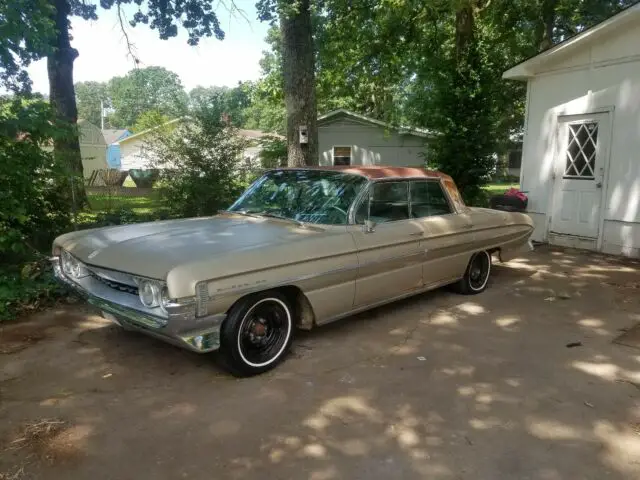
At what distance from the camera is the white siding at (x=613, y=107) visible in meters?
8.06

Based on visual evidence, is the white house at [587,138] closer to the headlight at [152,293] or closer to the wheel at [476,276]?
the wheel at [476,276]

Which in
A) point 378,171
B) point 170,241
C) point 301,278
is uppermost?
point 378,171

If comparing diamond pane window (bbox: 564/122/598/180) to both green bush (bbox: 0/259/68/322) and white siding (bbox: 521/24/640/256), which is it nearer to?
white siding (bbox: 521/24/640/256)

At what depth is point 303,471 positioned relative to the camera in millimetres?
2658

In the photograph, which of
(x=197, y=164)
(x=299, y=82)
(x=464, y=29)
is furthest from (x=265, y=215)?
(x=464, y=29)

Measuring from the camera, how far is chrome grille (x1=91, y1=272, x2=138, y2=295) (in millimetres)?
3588

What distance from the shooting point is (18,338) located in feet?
14.9

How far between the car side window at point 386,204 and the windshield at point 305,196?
0.45 ft

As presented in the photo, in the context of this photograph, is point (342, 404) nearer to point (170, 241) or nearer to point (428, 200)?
point (170, 241)

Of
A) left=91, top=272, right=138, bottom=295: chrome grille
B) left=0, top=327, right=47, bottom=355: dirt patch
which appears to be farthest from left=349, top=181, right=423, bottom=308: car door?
left=0, top=327, right=47, bottom=355: dirt patch

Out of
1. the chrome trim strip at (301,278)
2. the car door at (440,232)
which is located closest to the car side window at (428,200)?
the car door at (440,232)

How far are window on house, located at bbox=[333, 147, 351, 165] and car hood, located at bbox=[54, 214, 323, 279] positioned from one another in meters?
16.5

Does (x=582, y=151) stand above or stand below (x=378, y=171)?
above

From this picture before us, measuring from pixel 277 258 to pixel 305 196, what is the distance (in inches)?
47.9
